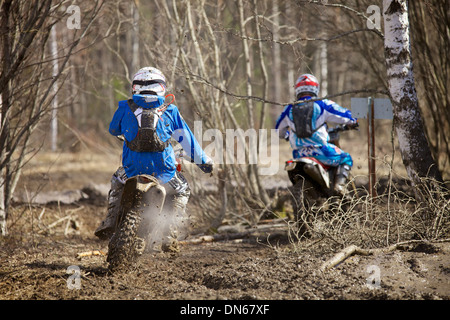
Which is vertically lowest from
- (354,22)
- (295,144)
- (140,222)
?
(140,222)

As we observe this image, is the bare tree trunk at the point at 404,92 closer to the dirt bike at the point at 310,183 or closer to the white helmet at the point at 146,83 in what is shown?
the dirt bike at the point at 310,183

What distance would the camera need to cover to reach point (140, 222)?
484 cm

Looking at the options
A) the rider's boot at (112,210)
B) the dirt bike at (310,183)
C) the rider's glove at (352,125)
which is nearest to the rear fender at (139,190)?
the rider's boot at (112,210)

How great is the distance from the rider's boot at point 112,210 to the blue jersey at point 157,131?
0.62 ft

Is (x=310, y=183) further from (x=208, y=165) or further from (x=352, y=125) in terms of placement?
(x=208, y=165)

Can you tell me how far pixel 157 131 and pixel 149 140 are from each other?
12 centimetres

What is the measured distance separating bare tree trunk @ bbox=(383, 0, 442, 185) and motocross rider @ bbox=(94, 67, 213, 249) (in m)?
2.11

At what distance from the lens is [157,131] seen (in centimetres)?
511

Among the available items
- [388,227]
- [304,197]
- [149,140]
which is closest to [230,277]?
[149,140]

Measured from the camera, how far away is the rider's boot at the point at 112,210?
5.27 m
